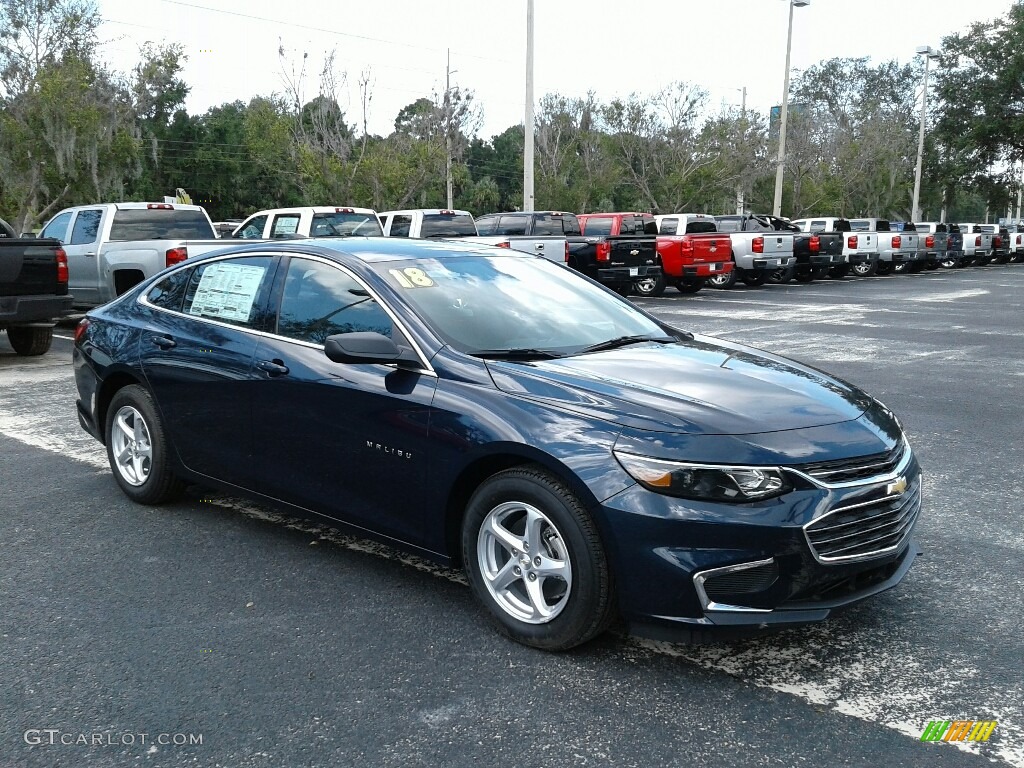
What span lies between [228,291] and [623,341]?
82.9 inches

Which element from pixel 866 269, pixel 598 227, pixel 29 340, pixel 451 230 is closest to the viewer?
pixel 29 340

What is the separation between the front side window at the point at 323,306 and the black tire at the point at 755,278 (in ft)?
73.4

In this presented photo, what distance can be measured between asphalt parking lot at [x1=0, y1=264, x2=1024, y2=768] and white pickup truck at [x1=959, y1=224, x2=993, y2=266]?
3547cm

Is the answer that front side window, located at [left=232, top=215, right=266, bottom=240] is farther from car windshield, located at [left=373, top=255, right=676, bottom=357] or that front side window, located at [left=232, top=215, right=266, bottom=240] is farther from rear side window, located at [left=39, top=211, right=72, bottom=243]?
car windshield, located at [left=373, top=255, right=676, bottom=357]

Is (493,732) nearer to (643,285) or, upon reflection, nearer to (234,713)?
(234,713)

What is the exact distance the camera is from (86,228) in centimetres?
1511

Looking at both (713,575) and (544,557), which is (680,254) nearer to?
(544,557)

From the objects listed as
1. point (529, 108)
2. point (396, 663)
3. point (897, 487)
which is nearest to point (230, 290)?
point (396, 663)

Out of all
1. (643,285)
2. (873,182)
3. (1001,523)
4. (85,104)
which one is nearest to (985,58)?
(873,182)

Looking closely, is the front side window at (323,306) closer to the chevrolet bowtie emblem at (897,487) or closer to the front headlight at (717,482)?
the front headlight at (717,482)

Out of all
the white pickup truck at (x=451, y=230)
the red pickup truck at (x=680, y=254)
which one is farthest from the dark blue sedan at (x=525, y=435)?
the red pickup truck at (x=680, y=254)

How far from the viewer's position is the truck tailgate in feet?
35.8

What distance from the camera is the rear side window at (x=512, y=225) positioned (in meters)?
21.4

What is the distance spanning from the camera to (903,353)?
12.4 meters
